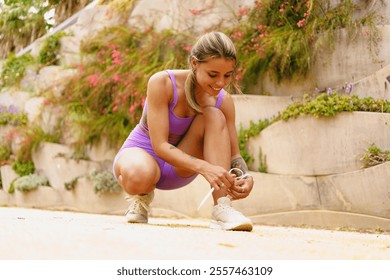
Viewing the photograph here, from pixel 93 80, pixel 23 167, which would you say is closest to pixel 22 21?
pixel 23 167

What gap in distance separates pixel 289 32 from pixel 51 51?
478 cm

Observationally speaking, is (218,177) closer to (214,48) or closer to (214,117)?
(214,117)

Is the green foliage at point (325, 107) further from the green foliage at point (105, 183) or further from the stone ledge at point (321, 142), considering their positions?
the green foliage at point (105, 183)

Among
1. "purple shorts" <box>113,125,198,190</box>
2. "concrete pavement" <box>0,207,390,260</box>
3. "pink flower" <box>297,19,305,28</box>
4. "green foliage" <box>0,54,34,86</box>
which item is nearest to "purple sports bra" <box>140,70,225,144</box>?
"purple shorts" <box>113,125,198,190</box>

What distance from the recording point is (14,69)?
926 centimetres

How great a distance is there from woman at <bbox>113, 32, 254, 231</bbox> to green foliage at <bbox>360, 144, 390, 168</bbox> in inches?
65.4

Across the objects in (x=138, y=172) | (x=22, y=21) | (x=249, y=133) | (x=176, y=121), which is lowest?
(x=138, y=172)

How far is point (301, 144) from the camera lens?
15.5 ft

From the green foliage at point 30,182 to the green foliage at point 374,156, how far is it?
4.52 metres

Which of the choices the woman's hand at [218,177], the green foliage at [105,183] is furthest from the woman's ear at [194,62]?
the green foliage at [105,183]

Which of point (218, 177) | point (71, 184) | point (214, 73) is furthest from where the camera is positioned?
point (71, 184)

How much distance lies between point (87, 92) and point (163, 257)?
18.2ft

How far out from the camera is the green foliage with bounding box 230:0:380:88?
196 inches

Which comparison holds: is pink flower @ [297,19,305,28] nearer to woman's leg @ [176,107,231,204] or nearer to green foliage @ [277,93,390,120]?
green foliage @ [277,93,390,120]
